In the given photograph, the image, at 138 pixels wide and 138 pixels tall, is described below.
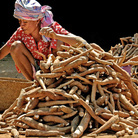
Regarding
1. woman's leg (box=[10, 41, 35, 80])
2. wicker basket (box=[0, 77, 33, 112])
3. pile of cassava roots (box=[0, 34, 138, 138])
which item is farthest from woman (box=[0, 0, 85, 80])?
pile of cassava roots (box=[0, 34, 138, 138])

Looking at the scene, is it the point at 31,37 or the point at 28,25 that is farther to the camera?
the point at 31,37

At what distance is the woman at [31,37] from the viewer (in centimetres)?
252

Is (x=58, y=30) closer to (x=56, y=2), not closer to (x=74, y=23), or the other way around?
(x=56, y=2)

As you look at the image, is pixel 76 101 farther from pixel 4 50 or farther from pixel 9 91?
pixel 4 50

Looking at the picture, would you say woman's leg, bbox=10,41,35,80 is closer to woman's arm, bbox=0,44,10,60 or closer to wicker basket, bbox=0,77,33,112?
woman's arm, bbox=0,44,10,60

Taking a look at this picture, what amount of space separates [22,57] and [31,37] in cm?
23

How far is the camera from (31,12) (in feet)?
8.25

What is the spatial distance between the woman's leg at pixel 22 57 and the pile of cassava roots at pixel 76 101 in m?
0.83

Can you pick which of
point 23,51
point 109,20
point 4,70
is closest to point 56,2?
point 109,20

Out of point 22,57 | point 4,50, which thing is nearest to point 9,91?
point 22,57

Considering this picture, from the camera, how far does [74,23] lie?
7020mm

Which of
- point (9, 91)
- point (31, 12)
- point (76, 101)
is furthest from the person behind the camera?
point (31, 12)

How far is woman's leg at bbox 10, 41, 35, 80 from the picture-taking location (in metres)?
2.71

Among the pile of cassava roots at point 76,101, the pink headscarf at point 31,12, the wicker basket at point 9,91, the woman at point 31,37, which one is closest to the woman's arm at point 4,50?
the woman at point 31,37
